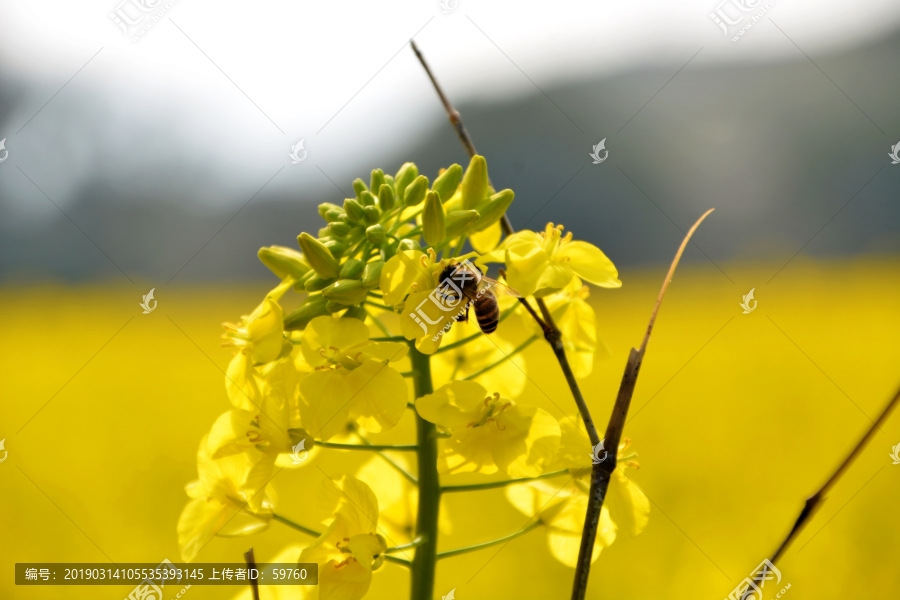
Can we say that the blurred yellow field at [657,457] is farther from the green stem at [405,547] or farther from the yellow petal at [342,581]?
the yellow petal at [342,581]

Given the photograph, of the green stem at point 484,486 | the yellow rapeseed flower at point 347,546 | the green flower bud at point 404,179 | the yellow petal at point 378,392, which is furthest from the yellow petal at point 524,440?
the green flower bud at point 404,179

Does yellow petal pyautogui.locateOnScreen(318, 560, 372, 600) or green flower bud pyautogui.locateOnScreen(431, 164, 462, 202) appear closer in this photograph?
yellow petal pyautogui.locateOnScreen(318, 560, 372, 600)

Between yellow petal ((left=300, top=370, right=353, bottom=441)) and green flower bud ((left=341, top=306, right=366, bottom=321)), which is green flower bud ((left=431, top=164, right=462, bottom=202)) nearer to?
green flower bud ((left=341, top=306, right=366, bottom=321))

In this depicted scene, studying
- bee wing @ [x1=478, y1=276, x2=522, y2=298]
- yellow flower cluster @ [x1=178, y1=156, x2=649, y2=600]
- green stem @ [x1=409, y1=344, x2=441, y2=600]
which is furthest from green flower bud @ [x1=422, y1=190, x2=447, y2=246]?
green stem @ [x1=409, y1=344, x2=441, y2=600]

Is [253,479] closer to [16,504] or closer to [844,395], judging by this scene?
[16,504]

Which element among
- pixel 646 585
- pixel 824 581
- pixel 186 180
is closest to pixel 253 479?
pixel 646 585

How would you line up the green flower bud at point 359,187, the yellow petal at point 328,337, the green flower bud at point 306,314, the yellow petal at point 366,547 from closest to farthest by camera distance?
the yellow petal at point 366,547 → the yellow petal at point 328,337 → the green flower bud at point 306,314 → the green flower bud at point 359,187

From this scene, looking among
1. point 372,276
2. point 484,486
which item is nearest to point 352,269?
point 372,276
